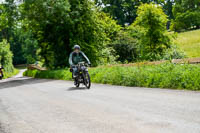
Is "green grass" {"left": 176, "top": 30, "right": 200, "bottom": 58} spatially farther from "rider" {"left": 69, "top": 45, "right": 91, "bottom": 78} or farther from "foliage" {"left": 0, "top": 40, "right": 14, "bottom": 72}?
"foliage" {"left": 0, "top": 40, "right": 14, "bottom": 72}

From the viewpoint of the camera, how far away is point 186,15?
58.1 meters

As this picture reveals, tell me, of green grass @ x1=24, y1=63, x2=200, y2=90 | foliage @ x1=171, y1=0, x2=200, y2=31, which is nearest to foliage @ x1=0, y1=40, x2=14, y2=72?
foliage @ x1=171, y1=0, x2=200, y2=31

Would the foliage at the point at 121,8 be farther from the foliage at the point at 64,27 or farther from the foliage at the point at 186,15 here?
the foliage at the point at 64,27

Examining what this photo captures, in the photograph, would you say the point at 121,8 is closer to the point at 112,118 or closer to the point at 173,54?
the point at 173,54

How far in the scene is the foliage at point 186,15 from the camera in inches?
2279

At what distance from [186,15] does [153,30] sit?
39811mm

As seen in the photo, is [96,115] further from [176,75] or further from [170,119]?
[176,75]

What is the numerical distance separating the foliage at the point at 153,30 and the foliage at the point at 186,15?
38.6 metres

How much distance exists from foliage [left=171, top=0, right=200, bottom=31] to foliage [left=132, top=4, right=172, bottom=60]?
38.6 meters

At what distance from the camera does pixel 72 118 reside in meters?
5.60

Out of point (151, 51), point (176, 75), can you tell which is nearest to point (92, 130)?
point (176, 75)

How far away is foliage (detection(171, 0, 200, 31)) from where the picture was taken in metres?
57.9

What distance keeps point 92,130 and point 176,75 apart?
611 centimetres

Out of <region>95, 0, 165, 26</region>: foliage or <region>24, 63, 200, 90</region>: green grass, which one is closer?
<region>24, 63, 200, 90</region>: green grass
